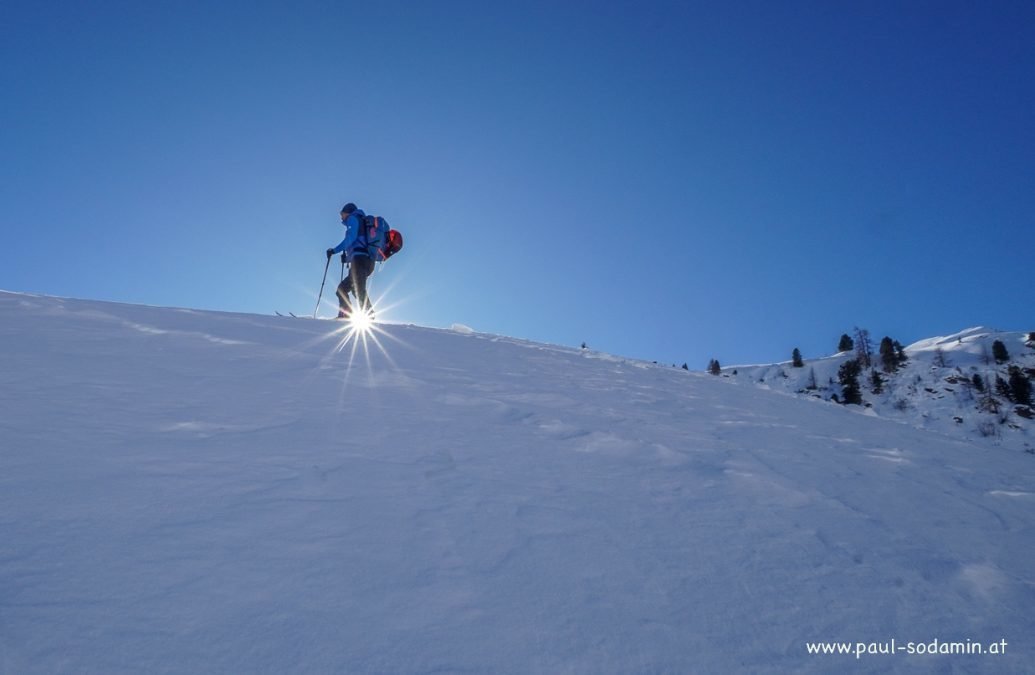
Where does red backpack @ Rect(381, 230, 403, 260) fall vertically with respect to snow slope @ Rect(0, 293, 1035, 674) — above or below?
above

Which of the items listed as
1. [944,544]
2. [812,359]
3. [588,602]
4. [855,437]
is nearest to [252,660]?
[588,602]

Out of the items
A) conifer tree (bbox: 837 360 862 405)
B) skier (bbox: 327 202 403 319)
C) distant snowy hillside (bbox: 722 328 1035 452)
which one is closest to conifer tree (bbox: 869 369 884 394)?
distant snowy hillside (bbox: 722 328 1035 452)

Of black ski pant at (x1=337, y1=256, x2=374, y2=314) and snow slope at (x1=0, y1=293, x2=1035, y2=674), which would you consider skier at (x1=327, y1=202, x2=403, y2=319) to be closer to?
black ski pant at (x1=337, y1=256, x2=374, y2=314)

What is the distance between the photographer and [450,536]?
199 centimetres

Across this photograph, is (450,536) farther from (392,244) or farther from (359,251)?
(392,244)

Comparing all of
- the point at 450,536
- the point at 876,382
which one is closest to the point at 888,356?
the point at 876,382

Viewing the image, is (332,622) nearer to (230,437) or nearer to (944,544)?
(230,437)

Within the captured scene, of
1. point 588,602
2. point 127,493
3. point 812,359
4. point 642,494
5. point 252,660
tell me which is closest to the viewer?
point 252,660

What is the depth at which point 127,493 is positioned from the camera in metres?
2.00

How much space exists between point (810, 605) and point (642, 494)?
34.4 inches

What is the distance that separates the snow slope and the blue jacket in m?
4.69

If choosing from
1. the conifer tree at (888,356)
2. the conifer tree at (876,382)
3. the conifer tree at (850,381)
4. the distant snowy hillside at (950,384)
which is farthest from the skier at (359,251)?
the conifer tree at (888,356)

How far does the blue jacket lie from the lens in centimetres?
846

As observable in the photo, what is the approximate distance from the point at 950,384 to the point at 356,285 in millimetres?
25566
